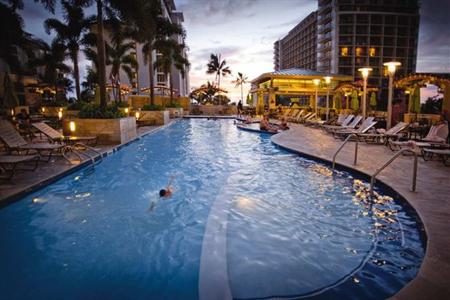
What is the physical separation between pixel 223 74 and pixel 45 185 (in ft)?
165

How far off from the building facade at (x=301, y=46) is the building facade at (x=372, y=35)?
9.72 m

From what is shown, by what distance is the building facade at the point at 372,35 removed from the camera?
2559 inches

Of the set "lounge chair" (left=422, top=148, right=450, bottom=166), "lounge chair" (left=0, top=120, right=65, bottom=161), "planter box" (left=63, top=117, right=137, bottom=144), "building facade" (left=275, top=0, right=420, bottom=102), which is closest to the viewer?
"lounge chair" (left=422, top=148, right=450, bottom=166)

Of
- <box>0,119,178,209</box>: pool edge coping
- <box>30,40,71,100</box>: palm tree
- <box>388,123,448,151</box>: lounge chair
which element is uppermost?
<box>30,40,71,100</box>: palm tree

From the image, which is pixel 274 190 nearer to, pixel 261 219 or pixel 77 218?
pixel 261 219

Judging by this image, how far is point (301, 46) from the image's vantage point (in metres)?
84.2

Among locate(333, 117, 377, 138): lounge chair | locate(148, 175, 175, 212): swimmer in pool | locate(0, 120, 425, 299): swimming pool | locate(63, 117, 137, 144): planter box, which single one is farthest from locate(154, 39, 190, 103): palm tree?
locate(148, 175, 175, 212): swimmer in pool

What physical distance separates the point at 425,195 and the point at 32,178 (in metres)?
7.59

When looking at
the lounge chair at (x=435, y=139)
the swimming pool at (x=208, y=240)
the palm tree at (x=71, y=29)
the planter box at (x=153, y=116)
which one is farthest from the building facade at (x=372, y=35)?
the swimming pool at (x=208, y=240)

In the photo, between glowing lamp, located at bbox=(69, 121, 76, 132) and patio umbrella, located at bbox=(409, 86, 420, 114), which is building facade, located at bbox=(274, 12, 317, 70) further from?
glowing lamp, located at bbox=(69, 121, 76, 132)

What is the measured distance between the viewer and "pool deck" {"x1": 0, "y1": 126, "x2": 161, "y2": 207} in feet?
18.0

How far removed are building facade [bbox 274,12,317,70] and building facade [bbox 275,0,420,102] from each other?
9720 millimetres

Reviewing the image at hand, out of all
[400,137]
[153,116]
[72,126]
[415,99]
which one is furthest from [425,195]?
[153,116]

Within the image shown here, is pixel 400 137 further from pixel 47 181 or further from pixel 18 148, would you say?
pixel 18 148
